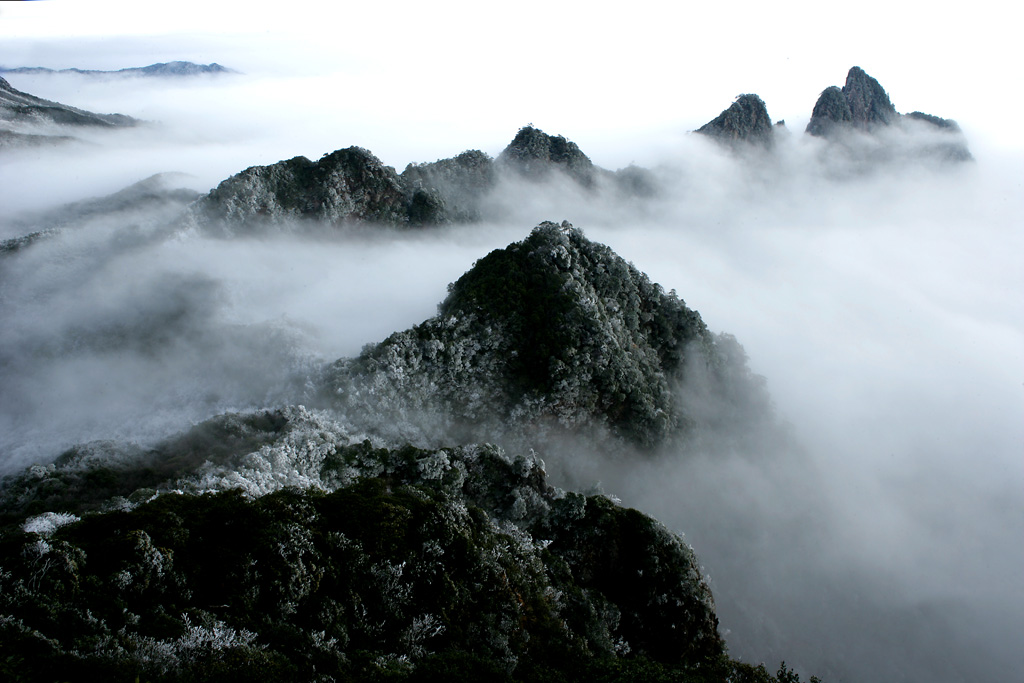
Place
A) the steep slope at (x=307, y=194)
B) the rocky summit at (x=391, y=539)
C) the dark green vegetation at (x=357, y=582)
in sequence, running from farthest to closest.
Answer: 1. the steep slope at (x=307, y=194)
2. the rocky summit at (x=391, y=539)
3. the dark green vegetation at (x=357, y=582)

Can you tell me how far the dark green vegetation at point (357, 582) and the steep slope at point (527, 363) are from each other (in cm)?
706

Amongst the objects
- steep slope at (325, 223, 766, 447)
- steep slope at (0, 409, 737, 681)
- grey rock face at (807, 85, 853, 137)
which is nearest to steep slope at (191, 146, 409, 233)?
steep slope at (325, 223, 766, 447)

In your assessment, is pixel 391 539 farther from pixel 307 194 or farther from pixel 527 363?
pixel 307 194

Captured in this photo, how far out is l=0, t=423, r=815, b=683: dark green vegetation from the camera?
1246 cm

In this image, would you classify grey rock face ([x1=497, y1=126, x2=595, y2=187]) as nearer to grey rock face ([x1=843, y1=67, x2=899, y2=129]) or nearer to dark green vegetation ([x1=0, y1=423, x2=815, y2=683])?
dark green vegetation ([x1=0, y1=423, x2=815, y2=683])

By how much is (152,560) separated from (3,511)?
12565 mm

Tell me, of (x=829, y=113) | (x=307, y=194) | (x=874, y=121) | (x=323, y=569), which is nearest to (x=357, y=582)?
(x=323, y=569)

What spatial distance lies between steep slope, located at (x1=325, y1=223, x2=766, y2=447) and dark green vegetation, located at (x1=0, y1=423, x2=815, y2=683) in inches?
278

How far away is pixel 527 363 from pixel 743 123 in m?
120

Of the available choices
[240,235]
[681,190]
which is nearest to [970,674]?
[240,235]

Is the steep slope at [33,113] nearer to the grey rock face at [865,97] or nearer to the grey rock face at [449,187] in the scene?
the grey rock face at [449,187]

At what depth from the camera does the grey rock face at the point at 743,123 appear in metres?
128

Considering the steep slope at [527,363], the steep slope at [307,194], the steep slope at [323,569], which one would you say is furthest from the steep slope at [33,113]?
the steep slope at [323,569]

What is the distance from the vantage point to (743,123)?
12938 cm
